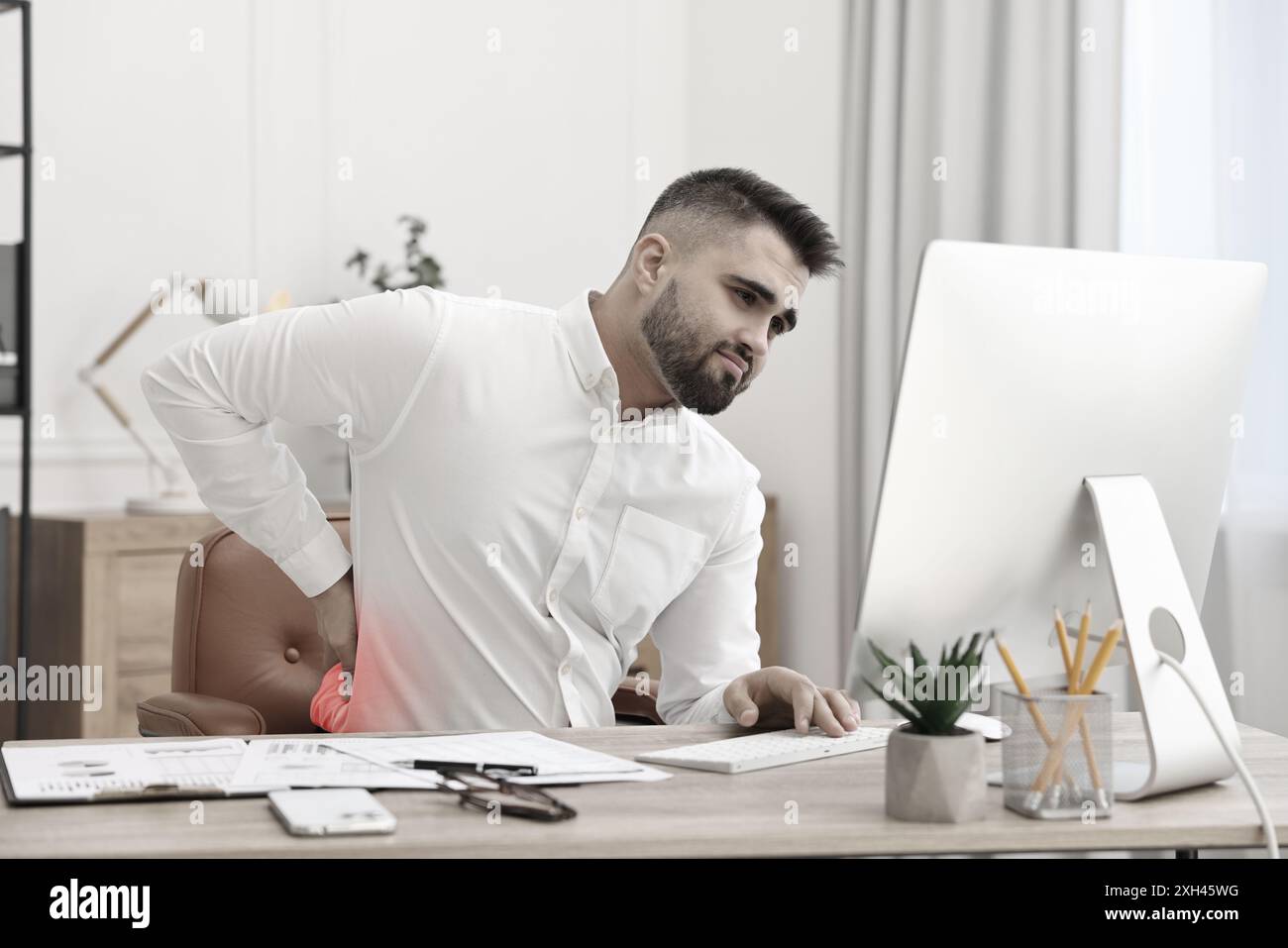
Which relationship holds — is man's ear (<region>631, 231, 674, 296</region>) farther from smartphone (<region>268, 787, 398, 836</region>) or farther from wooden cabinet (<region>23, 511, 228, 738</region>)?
wooden cabinet (<region>23, 511, 228, 738</region>)

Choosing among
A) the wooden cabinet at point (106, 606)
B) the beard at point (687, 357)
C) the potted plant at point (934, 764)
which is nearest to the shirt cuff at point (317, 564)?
the beard at point (687, 357)

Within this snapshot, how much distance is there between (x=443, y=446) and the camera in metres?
1.79

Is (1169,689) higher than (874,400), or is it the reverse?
(874,400)

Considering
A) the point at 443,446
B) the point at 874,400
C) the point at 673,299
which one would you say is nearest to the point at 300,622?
the point at 443,446

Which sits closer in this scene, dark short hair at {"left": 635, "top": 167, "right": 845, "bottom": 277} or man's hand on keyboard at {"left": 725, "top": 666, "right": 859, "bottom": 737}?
man's hand on keyboard at {"left": 725, "top": 666, "right": 859, "bottom": 737}

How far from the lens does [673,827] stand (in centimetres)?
105

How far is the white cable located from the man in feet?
2.24

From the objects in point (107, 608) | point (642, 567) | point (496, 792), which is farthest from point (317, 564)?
point (107, 608)

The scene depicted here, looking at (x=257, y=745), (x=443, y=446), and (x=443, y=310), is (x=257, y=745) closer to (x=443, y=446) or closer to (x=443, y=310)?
(x=443, y=446)

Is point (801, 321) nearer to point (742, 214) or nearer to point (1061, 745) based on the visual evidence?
point (742, 214)

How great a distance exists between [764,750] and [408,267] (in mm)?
2543

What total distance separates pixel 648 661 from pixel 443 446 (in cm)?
213

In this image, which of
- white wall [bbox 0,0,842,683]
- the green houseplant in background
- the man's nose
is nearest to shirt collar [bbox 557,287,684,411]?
the man's nose

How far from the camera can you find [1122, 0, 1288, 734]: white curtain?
283 cm
